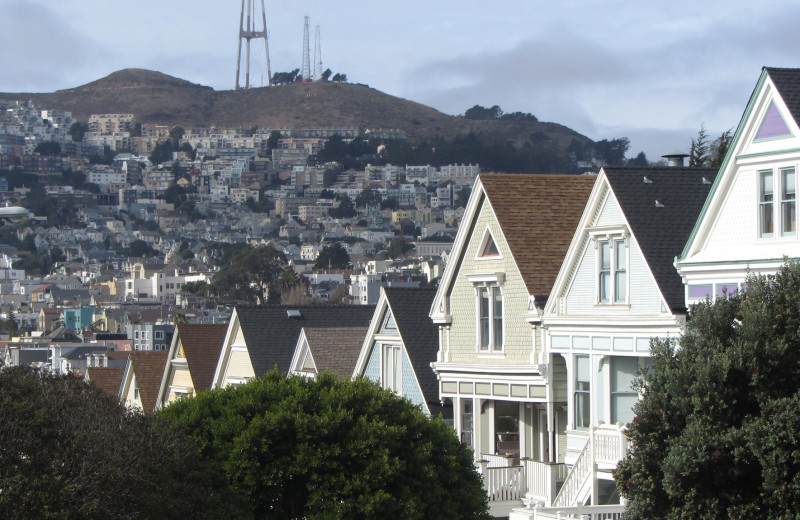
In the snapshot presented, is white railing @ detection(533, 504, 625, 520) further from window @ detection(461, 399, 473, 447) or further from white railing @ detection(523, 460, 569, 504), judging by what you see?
window @ detection(461, 399, 473, 447)

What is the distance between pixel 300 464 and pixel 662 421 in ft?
36.4

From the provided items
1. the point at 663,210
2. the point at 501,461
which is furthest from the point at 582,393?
the point at 501,461

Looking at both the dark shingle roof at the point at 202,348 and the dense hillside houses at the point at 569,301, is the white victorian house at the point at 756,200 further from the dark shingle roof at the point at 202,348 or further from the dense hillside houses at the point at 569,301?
the dark shingle roof at the point at 202,348

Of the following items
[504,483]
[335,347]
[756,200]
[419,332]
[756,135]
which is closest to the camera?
[756,135]

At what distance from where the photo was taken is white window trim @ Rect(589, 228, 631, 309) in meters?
33.9

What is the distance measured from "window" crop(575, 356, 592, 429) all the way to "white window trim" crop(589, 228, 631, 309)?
161 cm

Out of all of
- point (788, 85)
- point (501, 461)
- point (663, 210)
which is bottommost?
point (501, 461)

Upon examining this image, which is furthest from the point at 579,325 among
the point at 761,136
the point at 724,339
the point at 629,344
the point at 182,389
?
the point at 182,389

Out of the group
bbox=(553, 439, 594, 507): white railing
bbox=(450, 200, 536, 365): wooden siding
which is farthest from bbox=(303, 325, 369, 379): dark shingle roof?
bbox=(553, 439, 594, 507): white railing

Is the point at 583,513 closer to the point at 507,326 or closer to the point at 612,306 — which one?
the point at 612,306

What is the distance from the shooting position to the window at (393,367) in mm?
45125

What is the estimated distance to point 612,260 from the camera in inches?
1353

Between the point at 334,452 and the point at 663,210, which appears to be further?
the point at 334,452

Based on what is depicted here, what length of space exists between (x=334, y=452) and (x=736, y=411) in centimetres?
1215
